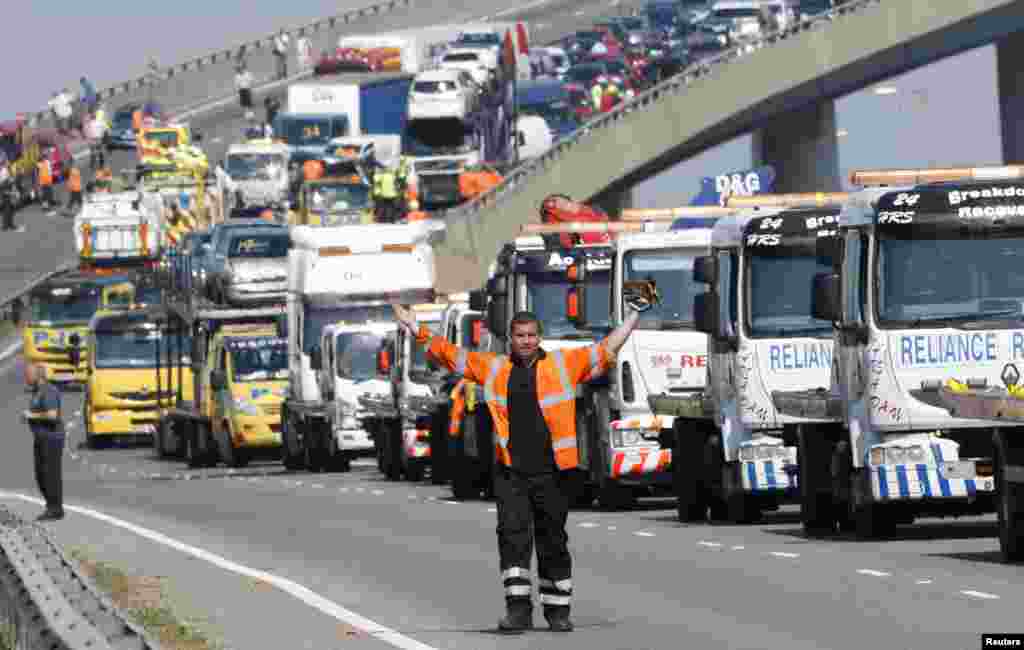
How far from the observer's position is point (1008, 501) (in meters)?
19.3

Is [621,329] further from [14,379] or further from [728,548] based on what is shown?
Result: [14,379]

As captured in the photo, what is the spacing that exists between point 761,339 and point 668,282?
11.7ft

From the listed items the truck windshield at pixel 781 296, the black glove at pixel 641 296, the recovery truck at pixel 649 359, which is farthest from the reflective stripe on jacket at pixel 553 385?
the recovery truck at pixel 649 359

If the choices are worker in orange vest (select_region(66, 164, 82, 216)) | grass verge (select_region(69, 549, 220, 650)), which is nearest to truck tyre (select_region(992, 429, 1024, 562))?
grass verge (select_region(69, 549, 220, 650))

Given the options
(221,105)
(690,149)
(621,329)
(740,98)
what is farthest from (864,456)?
(221,105)

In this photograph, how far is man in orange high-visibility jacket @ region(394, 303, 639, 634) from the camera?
632 inches

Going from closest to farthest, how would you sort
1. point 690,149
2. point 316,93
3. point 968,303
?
point 968,303 < point 690,149 < point 316,93

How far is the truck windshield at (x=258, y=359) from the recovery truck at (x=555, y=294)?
1666 cm

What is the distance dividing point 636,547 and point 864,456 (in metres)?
2.00

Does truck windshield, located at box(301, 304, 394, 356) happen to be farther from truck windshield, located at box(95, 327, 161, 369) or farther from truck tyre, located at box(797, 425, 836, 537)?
truck tyre, located at box(797, 425, 836, 537)

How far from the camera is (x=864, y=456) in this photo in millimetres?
22328

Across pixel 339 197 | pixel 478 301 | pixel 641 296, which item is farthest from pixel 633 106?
pixel 641 296

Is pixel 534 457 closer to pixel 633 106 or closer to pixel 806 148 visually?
pixel 633 106

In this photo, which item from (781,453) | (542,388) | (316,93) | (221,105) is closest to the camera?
(542,388)
